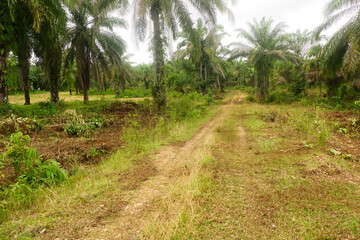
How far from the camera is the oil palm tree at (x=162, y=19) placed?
29.2 ft

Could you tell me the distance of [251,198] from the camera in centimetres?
252

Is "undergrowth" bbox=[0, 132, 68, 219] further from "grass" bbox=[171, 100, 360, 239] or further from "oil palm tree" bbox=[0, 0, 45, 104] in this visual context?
"oil palm tree" bbox=[0, 0, 45, 104]

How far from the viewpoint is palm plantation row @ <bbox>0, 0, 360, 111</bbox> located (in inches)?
349

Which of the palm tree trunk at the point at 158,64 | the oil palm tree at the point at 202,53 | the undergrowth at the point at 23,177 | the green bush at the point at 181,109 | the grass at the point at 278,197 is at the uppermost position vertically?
the oil palm tree at the point at 202,53

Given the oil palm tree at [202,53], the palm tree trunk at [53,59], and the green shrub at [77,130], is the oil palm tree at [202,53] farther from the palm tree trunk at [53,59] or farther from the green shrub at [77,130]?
A: the green shrub at [77,130]

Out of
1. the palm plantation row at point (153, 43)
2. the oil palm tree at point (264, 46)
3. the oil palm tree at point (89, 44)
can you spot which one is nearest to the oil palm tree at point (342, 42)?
the palm plantation row at point (153, 43)

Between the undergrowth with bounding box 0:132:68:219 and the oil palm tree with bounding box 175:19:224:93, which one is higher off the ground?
the oil palm tree with bounding box 175:19:224:93

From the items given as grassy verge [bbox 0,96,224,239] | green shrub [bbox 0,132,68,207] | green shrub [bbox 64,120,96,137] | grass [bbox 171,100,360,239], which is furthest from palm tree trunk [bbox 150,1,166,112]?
green shrub [bbox 0,132,68,207]

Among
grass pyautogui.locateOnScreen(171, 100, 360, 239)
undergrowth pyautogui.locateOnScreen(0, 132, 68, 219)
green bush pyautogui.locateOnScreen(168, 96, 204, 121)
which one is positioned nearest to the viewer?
grass pyautogui.locateOnScreen(171, 100, 360, 239)

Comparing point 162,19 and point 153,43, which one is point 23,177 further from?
point 162,19

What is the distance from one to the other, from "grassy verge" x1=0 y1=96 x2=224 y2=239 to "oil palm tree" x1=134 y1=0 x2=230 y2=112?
219 inches

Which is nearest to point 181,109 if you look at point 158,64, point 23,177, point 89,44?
point 158,64

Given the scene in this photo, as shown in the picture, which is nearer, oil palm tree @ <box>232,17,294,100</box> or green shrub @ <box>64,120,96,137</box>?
green shrub @ <box>64,120,96,137</box>

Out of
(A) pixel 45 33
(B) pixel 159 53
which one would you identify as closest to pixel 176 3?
(B) pixel 159 53
